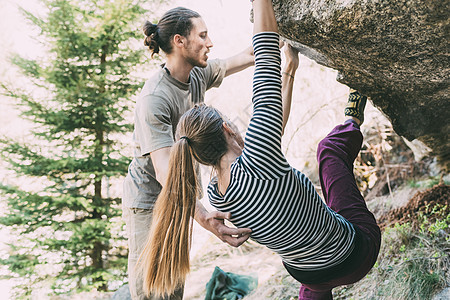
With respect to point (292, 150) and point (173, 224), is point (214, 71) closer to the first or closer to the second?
point (173, 224)

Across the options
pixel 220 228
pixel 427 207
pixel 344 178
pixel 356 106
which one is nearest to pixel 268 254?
pixel 427 207

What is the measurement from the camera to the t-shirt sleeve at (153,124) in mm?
2160

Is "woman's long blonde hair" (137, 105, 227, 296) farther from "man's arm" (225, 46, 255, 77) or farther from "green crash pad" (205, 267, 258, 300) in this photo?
"green crash pad" (205, 267, 258, 300)

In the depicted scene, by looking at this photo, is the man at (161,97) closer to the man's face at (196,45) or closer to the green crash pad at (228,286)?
the man's face at (196,45)

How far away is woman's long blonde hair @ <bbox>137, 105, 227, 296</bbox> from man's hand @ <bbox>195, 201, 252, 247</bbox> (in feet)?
0.27

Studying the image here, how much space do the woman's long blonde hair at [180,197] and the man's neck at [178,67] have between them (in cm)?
76

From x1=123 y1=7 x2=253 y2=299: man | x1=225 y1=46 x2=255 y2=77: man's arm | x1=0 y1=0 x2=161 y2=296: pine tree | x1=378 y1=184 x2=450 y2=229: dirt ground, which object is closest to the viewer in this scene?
x1=123 y1=7 x2=253 y2=299: man

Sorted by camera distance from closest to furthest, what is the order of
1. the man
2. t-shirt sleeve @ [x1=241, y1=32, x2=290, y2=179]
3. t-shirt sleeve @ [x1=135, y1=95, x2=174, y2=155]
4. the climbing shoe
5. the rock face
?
1. t-shirt sleeve @ [x1=241, y1=32, x2=290, y2=179]
2. the rock face
3. t-shirt sleeve @ [x1=135, y1=95, x2=174, y2=155]
4. the man
5. the climbing shoe

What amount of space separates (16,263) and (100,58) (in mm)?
3241

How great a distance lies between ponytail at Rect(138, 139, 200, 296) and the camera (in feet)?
5.57

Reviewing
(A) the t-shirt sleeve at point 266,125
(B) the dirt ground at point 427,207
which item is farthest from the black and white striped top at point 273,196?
(B) the dirt ground at point 427,207

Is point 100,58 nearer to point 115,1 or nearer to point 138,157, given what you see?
point 115,1

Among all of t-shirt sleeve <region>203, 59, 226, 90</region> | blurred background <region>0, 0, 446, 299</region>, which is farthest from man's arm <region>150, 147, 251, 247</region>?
blurred background <region>0, 0, 446, 299</region>

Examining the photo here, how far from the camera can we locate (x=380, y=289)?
9.34 feet
